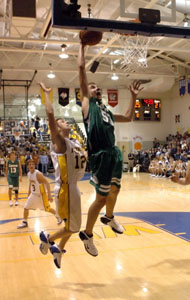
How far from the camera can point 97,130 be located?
3.60 metres

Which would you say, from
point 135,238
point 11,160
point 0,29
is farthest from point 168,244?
point 0,29

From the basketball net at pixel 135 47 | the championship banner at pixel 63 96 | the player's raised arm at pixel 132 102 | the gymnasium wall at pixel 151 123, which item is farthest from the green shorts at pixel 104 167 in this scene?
the gymnasium wall at pixel 151 123

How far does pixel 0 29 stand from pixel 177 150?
10901mm

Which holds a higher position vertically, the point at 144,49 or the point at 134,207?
the point at 144,49

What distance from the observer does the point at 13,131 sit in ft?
75.3

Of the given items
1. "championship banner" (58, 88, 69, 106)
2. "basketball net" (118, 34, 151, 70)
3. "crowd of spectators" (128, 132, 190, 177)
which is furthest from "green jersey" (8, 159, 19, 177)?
"championship banner" (58, 88, 69, 106)

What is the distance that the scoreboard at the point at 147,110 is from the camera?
2381 cm

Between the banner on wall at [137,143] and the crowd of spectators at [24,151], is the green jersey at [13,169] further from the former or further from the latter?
the banner on wall at [137,143]

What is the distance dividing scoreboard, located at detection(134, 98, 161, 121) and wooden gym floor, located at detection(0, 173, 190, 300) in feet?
52.8

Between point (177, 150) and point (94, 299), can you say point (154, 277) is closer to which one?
point (94, 299)

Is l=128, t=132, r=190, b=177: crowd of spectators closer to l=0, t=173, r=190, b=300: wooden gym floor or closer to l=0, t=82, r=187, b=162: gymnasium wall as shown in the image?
l=0, t=82, r=187, b=162: gymnasium wall

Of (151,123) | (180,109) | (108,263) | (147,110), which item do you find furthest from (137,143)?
(108,263)

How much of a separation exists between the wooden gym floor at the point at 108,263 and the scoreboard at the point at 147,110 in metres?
16.1

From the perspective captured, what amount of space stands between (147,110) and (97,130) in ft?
69.5
